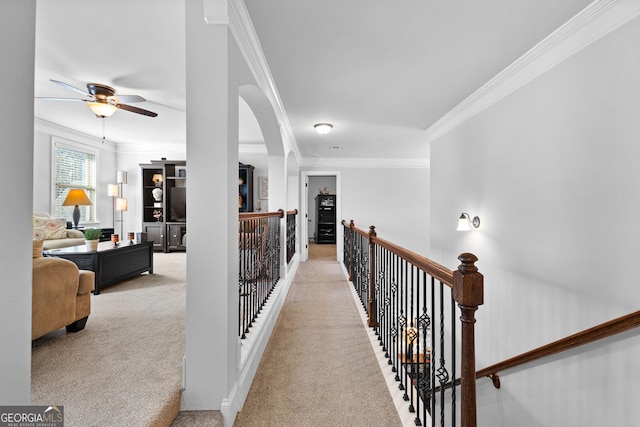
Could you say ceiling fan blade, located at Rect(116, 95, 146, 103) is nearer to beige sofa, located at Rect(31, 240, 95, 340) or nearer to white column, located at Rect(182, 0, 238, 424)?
beige sofa, located at Rect(31, 240, 95, 340)

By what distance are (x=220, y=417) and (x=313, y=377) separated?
2.39 feet

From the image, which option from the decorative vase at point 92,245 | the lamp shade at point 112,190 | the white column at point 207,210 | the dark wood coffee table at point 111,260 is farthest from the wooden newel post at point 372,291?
the lamp shade at point 112,190

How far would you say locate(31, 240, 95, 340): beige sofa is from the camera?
2.00 m

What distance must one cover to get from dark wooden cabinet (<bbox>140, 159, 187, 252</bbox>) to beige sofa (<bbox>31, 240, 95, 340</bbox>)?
158 inches

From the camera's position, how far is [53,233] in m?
4.57

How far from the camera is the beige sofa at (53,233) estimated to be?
14.5ft

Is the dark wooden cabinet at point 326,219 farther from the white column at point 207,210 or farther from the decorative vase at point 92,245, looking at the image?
the white column at point 207,210

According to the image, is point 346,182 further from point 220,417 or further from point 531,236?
point 220,417

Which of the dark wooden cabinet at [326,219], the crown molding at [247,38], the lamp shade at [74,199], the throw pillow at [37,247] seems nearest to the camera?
the crown molding at [247,38]

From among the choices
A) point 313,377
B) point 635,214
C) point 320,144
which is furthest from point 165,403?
point 320,144

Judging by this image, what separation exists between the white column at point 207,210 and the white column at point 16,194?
95 cm

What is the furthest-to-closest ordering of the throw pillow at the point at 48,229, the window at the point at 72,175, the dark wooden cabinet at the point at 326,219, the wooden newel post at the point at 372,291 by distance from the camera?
1. the dark wooden cabinet at the point at 326,219
2. the window at the point at 72,175
3. the throw pillow at the point at 48,229
4. the wooden newel post at the point at 372,291

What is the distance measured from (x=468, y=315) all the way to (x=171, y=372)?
5.30ft

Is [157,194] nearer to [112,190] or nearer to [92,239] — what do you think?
[112,190]
